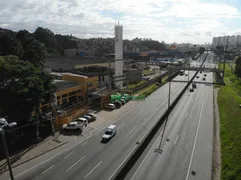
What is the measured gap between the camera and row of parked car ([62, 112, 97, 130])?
1217 inches

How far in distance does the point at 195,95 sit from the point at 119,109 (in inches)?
989

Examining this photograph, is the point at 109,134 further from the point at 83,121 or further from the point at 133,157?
→ the point at 133,157

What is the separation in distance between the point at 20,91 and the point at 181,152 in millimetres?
20763

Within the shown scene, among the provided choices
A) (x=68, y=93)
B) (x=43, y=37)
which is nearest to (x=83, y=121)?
(x=68, y=93)

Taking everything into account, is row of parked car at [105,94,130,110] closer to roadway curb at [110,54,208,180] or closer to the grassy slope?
roadway curb at [110,54,208,180]

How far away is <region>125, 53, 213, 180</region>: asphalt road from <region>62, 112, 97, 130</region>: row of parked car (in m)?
11.4

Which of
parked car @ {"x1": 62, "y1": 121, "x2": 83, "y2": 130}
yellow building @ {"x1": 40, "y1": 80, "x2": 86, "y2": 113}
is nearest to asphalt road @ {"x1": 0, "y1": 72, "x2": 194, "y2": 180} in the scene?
parked car @ {"x1": 62, "y1": 121, "x2": 83, "y2": 130}

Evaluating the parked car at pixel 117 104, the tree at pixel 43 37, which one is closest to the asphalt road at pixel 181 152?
the parked car at pixel 117 104

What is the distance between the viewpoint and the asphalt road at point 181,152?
66.1ft

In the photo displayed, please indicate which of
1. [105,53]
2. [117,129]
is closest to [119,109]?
[117,129]

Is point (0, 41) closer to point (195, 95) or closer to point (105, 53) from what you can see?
point (195, 95)

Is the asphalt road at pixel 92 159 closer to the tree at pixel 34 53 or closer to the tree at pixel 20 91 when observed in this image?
the tree at pixel 20 91

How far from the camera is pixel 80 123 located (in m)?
31.8

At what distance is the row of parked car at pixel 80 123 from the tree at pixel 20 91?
19.2 feet
